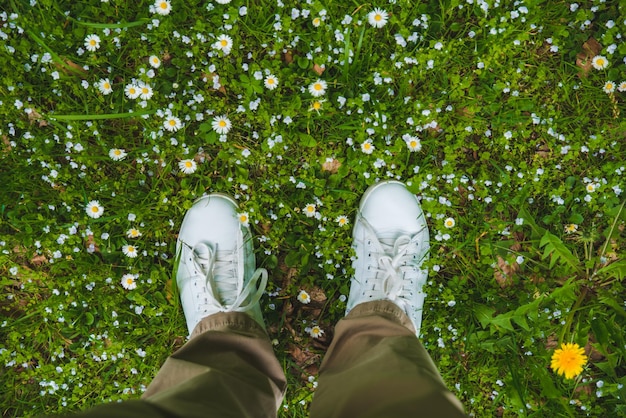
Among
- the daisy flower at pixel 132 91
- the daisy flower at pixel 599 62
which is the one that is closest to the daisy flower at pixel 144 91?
the daisy flower at pixel 132 91

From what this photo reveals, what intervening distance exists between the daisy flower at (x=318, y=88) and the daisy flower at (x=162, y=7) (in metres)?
0.84

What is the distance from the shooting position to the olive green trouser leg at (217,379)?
1522mm

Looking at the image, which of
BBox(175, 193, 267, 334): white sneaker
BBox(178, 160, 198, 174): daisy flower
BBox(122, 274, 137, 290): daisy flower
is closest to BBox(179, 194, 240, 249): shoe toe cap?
BBox(175, 193, 267, 334): white sneaker

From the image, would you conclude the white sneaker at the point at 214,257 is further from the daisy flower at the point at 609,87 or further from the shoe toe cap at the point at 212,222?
the daisy flower at the point at 609,87

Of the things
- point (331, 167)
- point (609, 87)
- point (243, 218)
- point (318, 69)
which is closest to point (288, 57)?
point (318, 69)

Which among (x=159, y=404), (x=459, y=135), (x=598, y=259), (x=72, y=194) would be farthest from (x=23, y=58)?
(x=598, y=259)

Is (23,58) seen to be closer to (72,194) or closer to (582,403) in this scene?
(72,194)

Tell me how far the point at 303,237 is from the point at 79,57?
154cm

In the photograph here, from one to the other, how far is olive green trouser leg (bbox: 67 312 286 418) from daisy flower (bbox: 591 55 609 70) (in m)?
2.21

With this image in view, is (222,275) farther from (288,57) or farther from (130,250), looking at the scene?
(288,57)

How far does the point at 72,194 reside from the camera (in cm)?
256

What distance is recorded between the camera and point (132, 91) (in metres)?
2.52

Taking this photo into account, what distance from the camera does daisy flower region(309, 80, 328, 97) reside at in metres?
2.49

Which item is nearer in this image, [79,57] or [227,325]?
[227,325]
